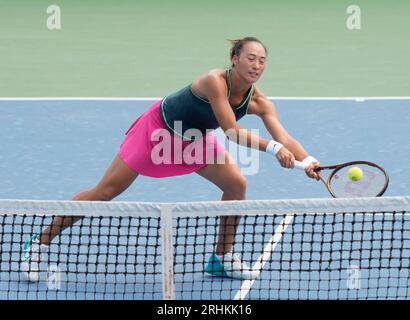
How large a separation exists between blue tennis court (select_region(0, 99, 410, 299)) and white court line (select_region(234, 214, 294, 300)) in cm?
4

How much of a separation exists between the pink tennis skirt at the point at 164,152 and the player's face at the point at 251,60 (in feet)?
1.80

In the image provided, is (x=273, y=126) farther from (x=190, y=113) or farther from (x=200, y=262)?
(x=200, y=262)

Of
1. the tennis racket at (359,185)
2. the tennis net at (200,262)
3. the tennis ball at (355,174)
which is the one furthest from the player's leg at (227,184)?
the tennis ball at (355,174)

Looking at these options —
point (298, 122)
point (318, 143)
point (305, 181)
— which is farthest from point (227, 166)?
point (298, 122)

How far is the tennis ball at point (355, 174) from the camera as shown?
7648 mm

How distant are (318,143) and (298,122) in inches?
31.5

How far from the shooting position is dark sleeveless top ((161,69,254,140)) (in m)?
7.71

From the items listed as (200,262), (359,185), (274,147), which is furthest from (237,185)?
(359,185)

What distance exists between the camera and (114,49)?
617 inches

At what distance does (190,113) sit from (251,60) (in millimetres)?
553

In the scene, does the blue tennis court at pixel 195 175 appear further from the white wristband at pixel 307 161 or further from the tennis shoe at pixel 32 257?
the white wristband at pixel 307 161

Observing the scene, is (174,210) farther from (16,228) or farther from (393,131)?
(393,131)

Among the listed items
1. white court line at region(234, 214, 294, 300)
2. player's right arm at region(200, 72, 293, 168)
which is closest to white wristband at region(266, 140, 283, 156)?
player's right arm at region(200, 72, 293, 168)

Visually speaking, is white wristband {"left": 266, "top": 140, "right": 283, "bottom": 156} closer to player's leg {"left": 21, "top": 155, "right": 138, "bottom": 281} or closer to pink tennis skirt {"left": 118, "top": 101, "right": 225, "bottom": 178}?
pink tennis skirt {"left": 118, "top": 101, "right": 225, "bottom": 178}
